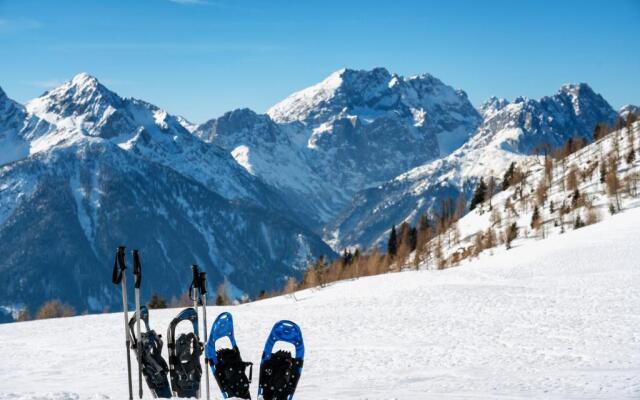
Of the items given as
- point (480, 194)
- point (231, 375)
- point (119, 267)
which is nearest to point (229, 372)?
point (231, 375)

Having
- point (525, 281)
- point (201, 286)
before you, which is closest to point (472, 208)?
point (525, 281)

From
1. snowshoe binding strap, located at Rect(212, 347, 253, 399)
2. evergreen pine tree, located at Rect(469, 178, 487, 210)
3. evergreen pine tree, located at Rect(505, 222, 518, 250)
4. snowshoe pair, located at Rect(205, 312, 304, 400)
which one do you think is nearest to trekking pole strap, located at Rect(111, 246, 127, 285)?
snowshoe pair, located at Rect(205, 312, 304, 400)

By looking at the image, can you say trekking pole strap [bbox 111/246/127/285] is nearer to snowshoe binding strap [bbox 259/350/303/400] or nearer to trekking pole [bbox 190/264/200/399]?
trekking pole [bbox 190/264/200/399]

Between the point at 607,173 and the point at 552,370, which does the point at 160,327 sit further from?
the point at 607,173

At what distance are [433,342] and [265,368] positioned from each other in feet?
57.3

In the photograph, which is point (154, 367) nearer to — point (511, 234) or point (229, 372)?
point (229, 372)

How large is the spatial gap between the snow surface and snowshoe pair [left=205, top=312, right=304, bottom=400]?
3485 mm

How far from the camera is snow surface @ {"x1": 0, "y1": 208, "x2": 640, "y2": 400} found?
83.7ft

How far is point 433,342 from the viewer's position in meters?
35.6

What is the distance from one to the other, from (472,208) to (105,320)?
122280 mm

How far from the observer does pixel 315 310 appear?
49.9 m

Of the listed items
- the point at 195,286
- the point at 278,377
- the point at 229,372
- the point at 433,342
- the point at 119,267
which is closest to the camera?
the point at 119,267

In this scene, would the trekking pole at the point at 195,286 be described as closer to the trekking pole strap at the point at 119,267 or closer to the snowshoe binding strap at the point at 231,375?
the snowshoe binding strap at the point at 231,375

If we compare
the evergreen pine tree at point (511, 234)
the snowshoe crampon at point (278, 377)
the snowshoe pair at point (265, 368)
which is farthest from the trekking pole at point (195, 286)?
the evergreen pine tree at point (511, 234)
